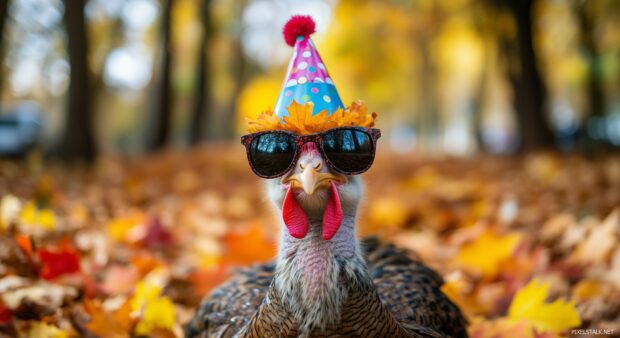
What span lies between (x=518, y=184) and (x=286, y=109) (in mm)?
5603

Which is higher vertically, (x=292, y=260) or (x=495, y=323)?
(x=292, y=260)

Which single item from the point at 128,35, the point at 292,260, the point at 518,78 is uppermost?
the point at 128,35

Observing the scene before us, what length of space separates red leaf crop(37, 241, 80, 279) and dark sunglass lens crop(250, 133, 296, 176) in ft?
4.70

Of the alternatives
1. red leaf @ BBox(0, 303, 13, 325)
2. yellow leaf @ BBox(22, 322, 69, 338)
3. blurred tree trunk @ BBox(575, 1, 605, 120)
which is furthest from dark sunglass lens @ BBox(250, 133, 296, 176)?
blurred tree trunk @ BBox(575, 1, 605, 120)

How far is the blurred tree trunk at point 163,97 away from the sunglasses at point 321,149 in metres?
12.2

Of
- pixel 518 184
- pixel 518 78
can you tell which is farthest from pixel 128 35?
pixel 518 184

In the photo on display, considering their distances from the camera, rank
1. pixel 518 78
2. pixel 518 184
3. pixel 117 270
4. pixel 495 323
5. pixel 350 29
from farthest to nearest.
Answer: pixel 350 29 → pixel 518 78 → pixel 518 184 → pixel 117 270 → pixel 495 323

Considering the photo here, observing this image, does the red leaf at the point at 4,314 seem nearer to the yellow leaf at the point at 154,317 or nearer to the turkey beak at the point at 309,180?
the yellow leaf at the point at 154,317

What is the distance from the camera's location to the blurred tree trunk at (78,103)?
894cm

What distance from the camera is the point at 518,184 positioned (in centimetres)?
679

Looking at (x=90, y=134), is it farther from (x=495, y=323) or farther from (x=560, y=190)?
(x=495, y=323)

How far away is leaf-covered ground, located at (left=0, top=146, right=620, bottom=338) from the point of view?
93.9 inches

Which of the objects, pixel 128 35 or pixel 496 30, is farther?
pixel 128 35

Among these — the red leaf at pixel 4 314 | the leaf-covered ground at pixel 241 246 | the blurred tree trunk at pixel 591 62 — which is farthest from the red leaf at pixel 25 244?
the blurred tree trunk at pixel 591 62
